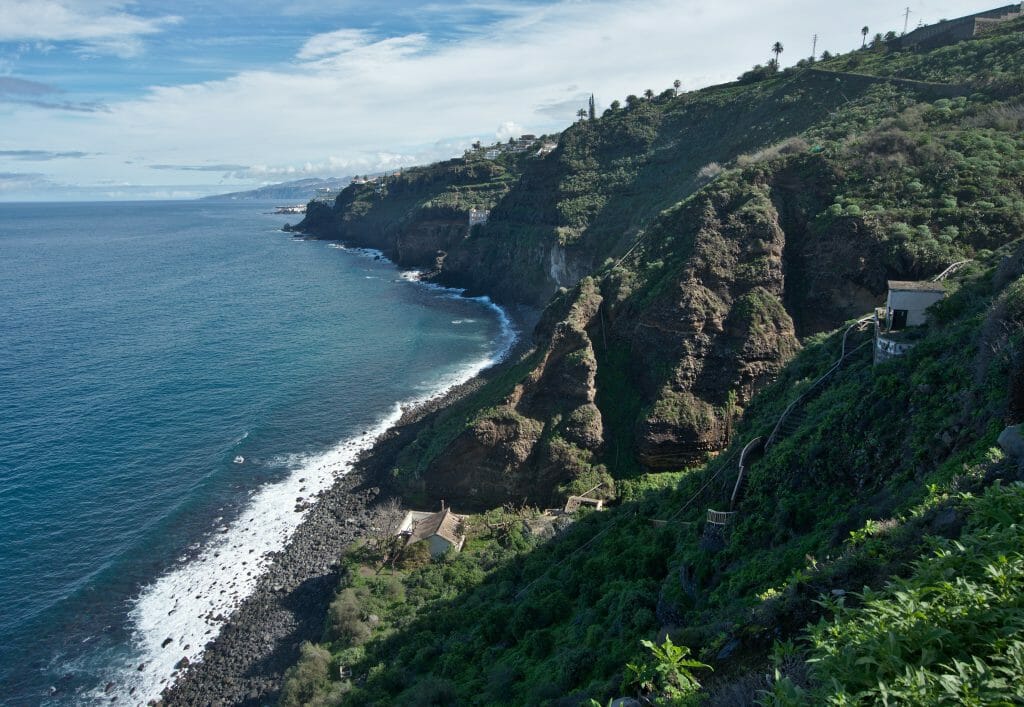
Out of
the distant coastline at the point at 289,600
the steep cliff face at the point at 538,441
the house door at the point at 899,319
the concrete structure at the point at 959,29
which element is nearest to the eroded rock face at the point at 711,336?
the steep cliff face at the point at 538,441

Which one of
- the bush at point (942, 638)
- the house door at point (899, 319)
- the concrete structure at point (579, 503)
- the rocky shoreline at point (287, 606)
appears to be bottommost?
the rocky shoreline at point (287, 606)

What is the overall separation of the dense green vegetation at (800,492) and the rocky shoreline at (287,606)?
2.37m

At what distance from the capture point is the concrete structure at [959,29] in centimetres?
5547

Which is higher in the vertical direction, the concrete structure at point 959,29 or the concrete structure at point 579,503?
the concrete structure at point 959,29

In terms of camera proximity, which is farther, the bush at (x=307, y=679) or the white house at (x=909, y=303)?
the bush at (x=307, y=679)

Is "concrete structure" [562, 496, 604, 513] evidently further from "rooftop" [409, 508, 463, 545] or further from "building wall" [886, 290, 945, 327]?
"building wall" [886, 290, 945, 327]

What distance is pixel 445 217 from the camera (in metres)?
111

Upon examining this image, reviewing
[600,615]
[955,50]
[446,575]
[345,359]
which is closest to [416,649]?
[446,575]

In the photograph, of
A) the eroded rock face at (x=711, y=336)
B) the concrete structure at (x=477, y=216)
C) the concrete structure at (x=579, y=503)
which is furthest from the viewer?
the concrete structure at (x=477, y=216)

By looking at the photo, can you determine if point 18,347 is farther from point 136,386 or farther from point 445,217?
point 445,217

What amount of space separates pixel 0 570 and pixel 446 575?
24472mm

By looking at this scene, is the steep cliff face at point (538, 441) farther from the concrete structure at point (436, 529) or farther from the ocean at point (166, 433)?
the ocean at point (166, 433)

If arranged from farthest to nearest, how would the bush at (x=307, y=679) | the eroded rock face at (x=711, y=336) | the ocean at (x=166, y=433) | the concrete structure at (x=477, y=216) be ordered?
the concrete structure at (x=477, y=216), the eroded rock face at (x=711, y=336), the ocean at (x=166, y=433), the bush at (x=307, y=679)

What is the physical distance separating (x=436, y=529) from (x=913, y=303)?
23421mm
